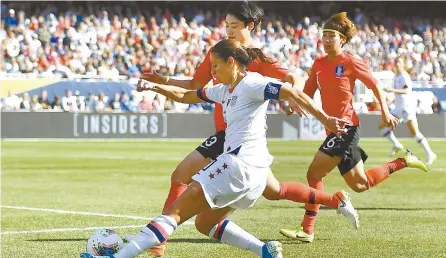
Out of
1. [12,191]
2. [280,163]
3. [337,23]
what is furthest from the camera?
[280,163]

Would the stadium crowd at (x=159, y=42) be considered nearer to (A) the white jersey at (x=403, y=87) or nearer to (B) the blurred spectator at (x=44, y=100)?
(B) the blurred spectator at (x=44, y=100)

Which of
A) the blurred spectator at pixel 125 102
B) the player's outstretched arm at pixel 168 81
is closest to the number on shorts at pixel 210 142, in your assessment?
the player's outstretched arm at pixel 168 81

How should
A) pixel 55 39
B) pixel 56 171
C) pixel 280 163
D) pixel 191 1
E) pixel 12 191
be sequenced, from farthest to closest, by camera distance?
1. pixel 191 1
2. pixel 55 39
3. pixel 280 163
4. pixel 56 171
5. pixel 12 191

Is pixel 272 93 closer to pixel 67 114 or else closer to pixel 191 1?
pixel 67 114

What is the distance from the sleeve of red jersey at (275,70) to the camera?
9.30 metres

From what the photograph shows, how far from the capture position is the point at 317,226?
1128cm

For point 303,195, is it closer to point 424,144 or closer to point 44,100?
point 424,144

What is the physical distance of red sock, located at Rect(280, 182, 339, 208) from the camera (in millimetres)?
9031

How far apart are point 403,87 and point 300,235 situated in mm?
14029

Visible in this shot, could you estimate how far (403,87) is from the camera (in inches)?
919

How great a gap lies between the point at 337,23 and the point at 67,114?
82.4 ft

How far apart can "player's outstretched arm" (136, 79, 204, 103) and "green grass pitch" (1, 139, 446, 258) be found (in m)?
1.47

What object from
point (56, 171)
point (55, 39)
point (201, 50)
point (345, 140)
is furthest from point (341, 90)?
point (201, 50)

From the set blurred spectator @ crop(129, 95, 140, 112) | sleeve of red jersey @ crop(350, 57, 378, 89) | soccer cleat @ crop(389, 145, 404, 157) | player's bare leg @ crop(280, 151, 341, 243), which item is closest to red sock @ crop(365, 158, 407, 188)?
player's bare leg @ crop(280, 151, 341, 243)
